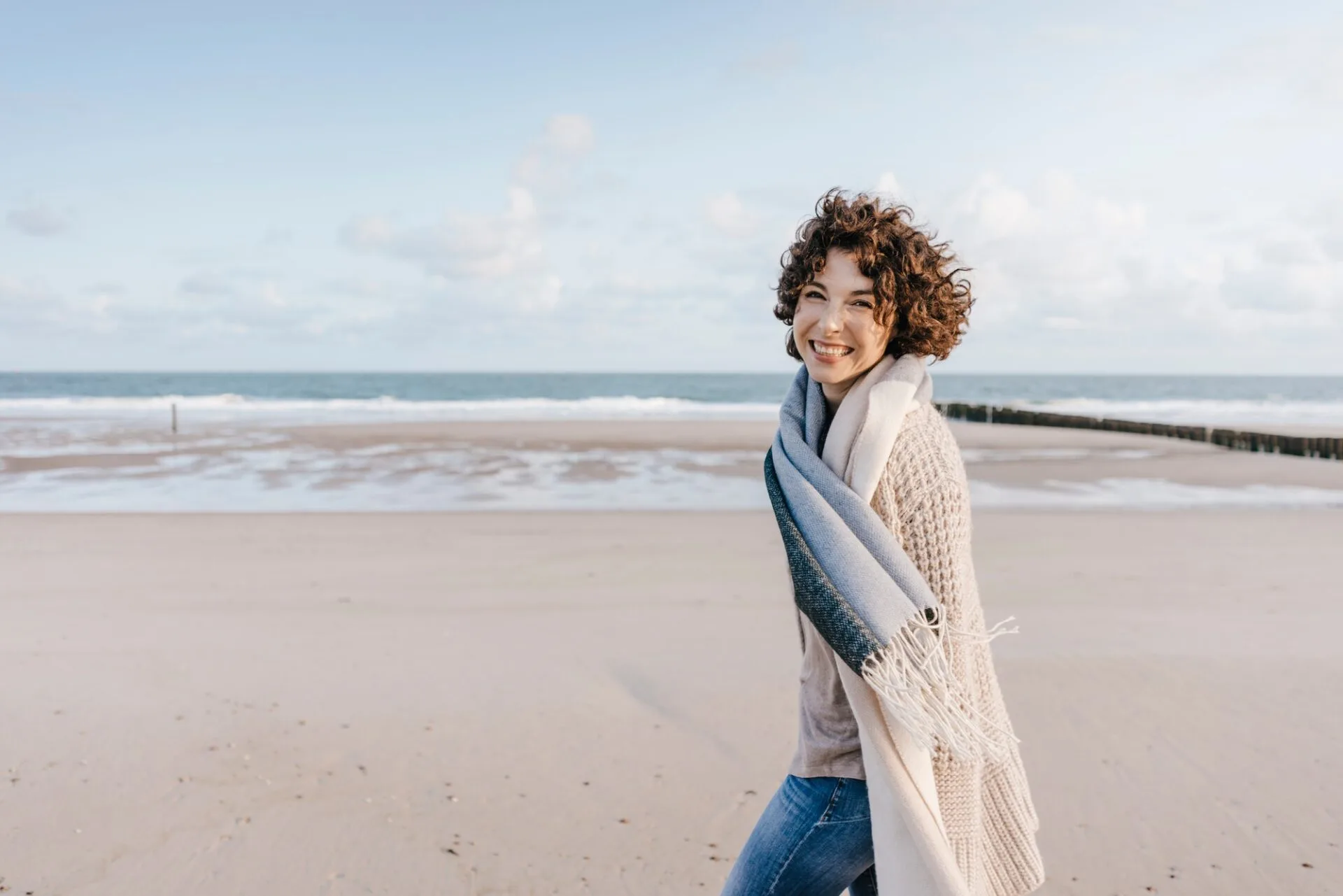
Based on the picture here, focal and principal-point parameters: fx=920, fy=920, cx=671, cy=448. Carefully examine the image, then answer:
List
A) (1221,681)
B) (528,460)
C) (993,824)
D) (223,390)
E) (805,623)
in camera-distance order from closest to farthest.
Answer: (993,824) < (805,623) < (1221,681) < (528,460) < (223,390)

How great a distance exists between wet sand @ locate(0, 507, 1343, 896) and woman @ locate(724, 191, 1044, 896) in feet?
5.67

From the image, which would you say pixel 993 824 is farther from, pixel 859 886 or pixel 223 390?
pixel 223 390

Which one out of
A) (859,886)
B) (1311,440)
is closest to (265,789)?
(859,886)

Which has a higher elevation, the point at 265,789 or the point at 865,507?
the point at 865,507

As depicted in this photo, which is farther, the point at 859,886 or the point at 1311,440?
the point at 1311,440

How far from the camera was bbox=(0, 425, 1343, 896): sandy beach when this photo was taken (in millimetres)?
3461

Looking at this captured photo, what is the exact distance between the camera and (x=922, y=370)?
1.87m

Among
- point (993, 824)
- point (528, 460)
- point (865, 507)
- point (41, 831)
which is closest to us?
point (865, 507)

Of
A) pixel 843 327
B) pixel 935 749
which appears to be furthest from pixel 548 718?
pixel 843 327

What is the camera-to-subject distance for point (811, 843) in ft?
6.07

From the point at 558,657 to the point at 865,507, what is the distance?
424 centimetres

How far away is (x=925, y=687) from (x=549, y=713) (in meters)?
3.45

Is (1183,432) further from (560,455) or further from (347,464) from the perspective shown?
(347,464)

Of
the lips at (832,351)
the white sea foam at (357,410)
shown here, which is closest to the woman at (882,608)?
the lips at (832,351)
